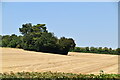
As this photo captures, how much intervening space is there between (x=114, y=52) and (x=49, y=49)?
1768cm

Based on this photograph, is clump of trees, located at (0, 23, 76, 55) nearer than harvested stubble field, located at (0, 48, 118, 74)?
No

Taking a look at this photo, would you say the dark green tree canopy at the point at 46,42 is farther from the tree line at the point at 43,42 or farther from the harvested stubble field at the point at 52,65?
the harvested stubble field at the point at 52,65

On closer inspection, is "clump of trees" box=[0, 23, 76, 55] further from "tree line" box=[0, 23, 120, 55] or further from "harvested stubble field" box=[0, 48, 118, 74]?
"harvested stubble field" box=[0, 48, 118, 74]

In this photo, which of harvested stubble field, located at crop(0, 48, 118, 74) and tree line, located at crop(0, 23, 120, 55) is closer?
harvested stubble field, located at crop(0, 48, 118, 74)

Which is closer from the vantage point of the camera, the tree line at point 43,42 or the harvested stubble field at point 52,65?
the harvested stubble field at point 52,65

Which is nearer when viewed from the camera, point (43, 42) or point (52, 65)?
point (52, 65)

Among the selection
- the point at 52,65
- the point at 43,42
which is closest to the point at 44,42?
the point at 43,42

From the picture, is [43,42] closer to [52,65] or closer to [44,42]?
[44,42]

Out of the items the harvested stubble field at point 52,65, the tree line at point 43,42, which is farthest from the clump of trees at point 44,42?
the harvested stubble field at point 52,65

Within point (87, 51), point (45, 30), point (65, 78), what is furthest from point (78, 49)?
point (65, 78)

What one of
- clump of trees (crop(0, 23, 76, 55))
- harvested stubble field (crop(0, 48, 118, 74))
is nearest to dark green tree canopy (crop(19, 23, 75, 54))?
clump of trees (crop(0, 23, 76, 55))

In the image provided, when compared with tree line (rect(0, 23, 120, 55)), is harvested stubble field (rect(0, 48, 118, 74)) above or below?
below

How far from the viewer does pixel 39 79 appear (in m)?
8.54

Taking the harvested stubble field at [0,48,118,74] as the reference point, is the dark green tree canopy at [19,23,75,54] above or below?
above
